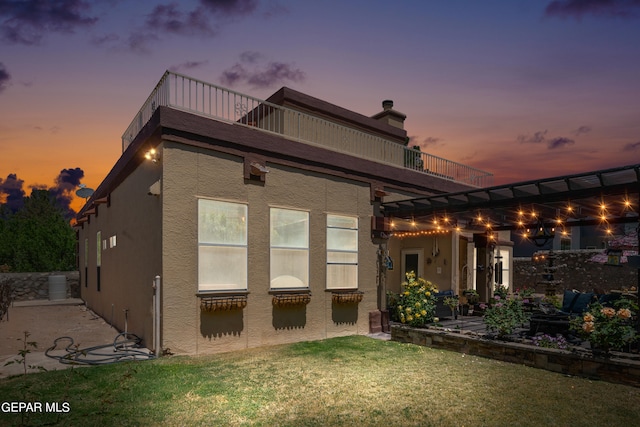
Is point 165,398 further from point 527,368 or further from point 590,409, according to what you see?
point 527,368

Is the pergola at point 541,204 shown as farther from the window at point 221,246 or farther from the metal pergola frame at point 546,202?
the window at point 221,246

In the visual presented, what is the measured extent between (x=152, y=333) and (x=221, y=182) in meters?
3.19

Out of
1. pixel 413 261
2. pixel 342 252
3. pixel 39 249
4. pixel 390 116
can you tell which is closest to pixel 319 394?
pixel 342 252

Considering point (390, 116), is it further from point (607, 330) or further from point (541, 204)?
point (607, 330)

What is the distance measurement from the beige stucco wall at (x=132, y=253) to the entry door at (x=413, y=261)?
929cm

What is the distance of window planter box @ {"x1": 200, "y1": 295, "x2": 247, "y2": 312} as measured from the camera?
786cm

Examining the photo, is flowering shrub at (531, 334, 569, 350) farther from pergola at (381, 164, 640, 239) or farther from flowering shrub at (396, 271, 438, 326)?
pergola at (381, 164, 640, 239)

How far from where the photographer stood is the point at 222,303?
26.2 feet

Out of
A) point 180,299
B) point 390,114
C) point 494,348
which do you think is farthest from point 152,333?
point 390,114

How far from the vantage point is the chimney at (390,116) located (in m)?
18.4

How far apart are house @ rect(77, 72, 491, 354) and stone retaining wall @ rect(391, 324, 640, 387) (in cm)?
194

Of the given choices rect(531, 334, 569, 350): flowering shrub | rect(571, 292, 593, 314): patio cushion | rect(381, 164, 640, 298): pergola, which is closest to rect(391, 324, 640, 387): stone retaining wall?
rect(531, 334, 569, 350): flowering shrub

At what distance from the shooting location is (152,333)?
8.01 meters

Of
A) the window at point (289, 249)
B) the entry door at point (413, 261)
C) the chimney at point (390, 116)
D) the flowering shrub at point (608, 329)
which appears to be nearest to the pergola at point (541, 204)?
the flowering shrub at point (608, 329)
